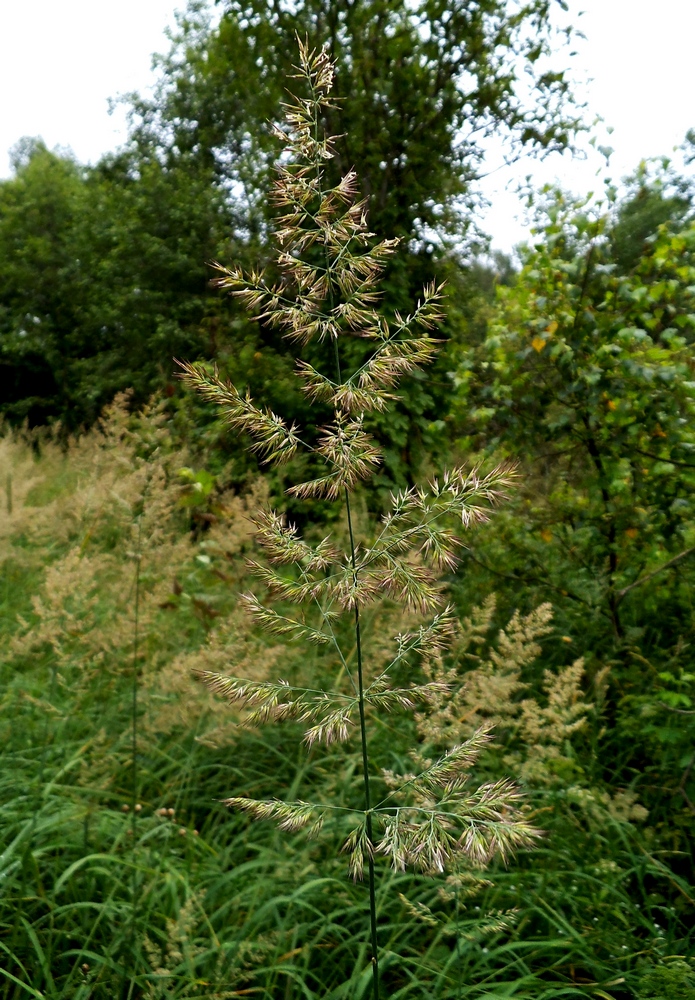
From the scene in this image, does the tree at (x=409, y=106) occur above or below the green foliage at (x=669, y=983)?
above

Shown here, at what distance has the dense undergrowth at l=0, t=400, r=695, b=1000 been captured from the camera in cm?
249

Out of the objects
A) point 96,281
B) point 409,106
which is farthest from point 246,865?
point 96,281

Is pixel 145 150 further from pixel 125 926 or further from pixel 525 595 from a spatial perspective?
pixel 125 926

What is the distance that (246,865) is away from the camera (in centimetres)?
282

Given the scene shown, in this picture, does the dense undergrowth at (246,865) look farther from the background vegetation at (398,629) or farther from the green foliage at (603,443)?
the green foliage at (603,443)

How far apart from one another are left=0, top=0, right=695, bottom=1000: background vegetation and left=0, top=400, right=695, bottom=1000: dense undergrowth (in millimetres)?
15

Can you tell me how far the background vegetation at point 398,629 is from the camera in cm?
264

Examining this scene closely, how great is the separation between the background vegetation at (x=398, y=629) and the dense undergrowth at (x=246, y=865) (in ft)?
0.05

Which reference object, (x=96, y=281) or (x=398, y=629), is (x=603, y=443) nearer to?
(x=398, y=629)

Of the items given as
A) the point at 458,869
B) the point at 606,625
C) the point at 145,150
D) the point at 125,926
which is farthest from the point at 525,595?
the point at 145,150

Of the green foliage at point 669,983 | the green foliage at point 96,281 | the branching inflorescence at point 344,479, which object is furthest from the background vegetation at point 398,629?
the green foliage at point 96,281

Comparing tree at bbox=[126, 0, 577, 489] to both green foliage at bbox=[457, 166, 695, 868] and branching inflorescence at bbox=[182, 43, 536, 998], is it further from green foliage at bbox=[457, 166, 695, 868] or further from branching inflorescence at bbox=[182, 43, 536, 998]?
branching inflorescence at bbox=[182, 43, 536, 998]

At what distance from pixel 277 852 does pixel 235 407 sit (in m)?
1.93

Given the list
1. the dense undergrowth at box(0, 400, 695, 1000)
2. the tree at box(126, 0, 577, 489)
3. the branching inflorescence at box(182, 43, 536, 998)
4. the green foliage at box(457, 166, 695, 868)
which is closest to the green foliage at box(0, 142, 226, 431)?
the tree at box(126, 0, 577, 489)
